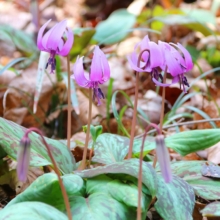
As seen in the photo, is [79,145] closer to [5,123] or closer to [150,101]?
[5,123]

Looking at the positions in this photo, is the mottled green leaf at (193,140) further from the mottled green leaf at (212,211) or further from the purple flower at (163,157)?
the purple flower at (163,157)

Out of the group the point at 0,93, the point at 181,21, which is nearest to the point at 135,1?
the point at 181,21

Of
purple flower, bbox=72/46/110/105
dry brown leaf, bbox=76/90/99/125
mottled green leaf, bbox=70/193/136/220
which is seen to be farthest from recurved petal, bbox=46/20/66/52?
dry brown leaf, bbox=76/90/99/125

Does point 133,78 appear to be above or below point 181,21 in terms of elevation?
below

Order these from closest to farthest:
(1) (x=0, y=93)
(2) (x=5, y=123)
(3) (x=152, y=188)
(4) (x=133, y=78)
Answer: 1. (3) (x=152, y=188)
2. (2) (x=5, y=123)
3. (1) (x=0, y=93)
4. (4) (x=133, y=78)

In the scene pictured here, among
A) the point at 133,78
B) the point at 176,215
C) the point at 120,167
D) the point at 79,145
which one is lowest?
the point at 133,78

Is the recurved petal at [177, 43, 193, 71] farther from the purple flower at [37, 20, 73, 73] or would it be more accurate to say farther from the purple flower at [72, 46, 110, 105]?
the purple flower at [37, 20, 73, 73]

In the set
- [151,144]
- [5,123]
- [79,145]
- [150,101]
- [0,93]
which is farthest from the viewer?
[150,101]
